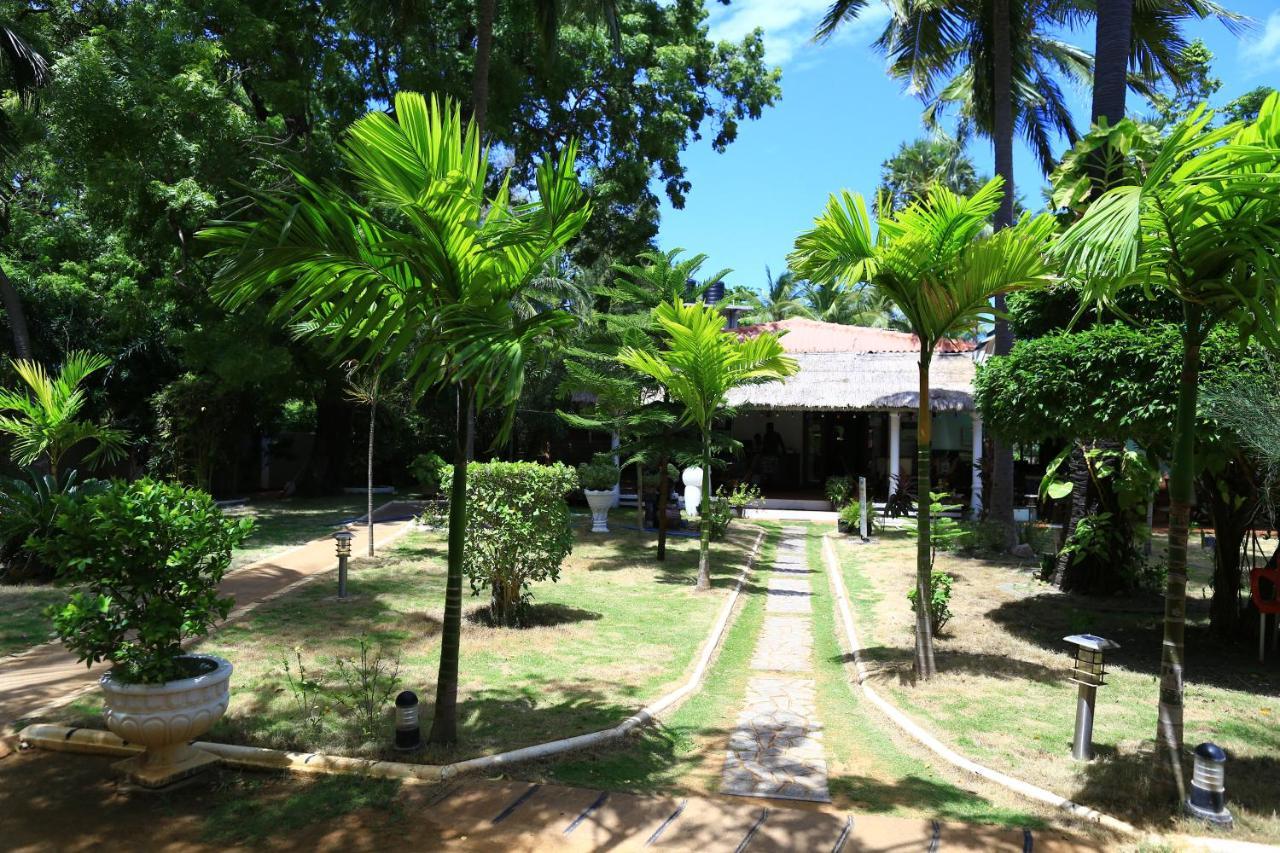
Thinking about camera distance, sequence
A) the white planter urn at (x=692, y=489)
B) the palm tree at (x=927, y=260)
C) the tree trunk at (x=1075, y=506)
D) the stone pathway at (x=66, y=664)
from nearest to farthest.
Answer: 1. the stone pathway at (x=66, y=664)
2. the palm tree at (x=927, y=260)
3. the tree trunk at (x=1075, y=506)
4. the white planter urn at (x=692, y=489)

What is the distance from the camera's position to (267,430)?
22375mm

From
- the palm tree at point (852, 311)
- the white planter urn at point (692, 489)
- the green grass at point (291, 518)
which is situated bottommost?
the green grass at point (291, 518)

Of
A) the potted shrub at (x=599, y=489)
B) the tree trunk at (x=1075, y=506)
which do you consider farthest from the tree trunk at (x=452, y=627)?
the potted shrub at (x=599, y=489)

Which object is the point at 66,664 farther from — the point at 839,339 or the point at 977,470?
the point at 839,339

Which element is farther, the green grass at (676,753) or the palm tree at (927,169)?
the palm tree at (927,169)

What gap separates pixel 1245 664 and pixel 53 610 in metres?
9.75

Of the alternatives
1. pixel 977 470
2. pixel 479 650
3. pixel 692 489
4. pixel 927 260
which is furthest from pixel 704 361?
pixel 977 470

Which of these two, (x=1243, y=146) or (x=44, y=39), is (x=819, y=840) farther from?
(x=44, y=39)

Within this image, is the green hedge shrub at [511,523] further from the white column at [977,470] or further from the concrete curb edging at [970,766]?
the white column at [977,470]

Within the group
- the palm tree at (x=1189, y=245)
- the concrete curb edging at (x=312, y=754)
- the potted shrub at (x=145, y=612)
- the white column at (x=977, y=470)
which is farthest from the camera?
the white column at (x=977, y=470)

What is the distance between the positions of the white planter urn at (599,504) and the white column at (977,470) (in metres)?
8.44

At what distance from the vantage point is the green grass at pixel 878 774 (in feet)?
14.5

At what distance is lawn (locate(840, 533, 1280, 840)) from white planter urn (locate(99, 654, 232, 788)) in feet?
15.6

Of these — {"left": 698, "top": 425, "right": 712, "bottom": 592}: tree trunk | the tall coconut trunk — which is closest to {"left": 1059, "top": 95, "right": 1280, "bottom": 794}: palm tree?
{"left": 698, "top": 425, "right": 712, "bottom": 592}: tree trunk
